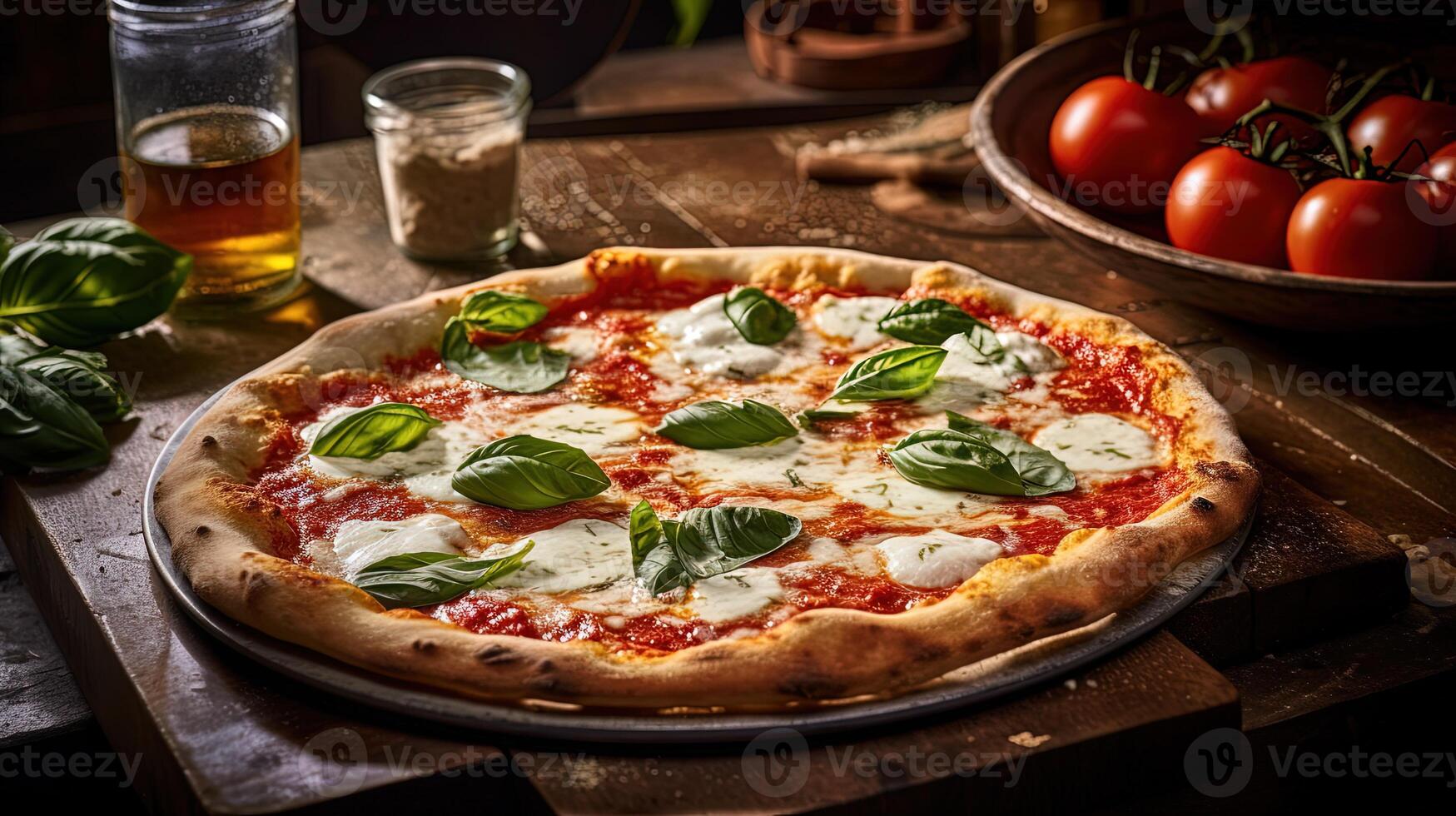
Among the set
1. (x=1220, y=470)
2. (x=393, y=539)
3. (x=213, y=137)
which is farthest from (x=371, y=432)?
(x=1220, y=470)

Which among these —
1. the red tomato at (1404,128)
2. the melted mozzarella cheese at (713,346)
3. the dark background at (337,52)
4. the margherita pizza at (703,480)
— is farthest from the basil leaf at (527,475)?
the dark background at (337,52)

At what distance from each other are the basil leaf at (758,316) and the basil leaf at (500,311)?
352mm

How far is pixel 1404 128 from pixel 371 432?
1.96 m

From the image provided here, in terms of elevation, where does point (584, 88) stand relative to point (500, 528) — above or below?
below

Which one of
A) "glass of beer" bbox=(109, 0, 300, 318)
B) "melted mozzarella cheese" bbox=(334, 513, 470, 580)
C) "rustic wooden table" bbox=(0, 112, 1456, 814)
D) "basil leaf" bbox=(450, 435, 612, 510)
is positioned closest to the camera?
"rustic wooden table" bbox=(0, 112, 1456, 814)

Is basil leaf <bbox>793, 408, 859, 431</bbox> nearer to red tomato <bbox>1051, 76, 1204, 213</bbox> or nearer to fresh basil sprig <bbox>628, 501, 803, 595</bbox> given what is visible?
fresh basil sprig <bbox>628, 501, 803, 595</bbox>

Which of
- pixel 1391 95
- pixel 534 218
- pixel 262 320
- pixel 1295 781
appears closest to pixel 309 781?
pixel 1295 781

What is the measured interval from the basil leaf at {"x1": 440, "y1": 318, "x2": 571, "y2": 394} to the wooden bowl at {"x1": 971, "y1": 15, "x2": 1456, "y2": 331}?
93cm

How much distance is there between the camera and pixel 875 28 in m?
5.49

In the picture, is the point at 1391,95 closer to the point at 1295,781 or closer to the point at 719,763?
the point at 1295,781

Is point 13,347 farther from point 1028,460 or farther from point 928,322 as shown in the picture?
point 1028,460

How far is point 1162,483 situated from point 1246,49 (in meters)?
1.36

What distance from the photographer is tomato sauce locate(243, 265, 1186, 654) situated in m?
1.83

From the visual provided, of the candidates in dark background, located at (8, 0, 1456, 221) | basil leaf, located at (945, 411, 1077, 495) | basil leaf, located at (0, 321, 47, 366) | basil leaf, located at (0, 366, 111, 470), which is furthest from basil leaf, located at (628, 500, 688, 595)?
dark background, located at (8, 0, 1456, 221)
